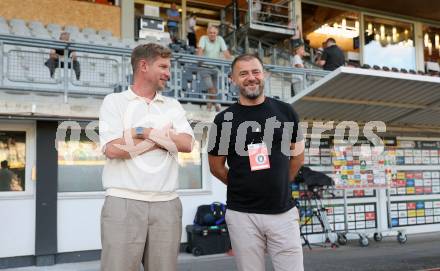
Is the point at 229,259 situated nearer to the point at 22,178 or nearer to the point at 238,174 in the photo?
the point at 22,178

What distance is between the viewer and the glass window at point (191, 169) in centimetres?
955

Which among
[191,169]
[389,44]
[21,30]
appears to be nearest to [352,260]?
[191,169]

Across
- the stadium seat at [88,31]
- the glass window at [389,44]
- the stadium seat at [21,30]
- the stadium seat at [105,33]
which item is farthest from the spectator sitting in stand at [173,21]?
the glass window at [389,44]

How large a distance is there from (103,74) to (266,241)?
19.9ft

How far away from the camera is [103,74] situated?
857cm

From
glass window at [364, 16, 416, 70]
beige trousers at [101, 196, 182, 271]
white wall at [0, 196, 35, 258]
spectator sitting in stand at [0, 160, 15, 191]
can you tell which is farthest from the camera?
glass window at [364, 16, 416, 70]

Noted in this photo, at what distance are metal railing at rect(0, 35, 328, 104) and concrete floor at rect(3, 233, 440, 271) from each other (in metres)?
2.78

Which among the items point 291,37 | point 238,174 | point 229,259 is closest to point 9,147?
point 229,259

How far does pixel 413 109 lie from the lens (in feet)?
31.7

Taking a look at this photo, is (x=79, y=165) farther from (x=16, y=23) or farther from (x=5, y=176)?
(x=16, y=23)

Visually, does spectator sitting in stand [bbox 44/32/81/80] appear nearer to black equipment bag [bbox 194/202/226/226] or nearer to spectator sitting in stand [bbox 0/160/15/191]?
spectator sitting in stand [bbox 0/160/15/191]

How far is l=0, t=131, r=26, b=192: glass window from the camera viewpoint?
8.24 metres

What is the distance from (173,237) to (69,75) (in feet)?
19.4

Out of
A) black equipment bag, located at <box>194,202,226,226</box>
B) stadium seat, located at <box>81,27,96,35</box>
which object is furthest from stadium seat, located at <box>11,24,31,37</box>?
black equipment bag, located at <box>194,202,226,226</box>
